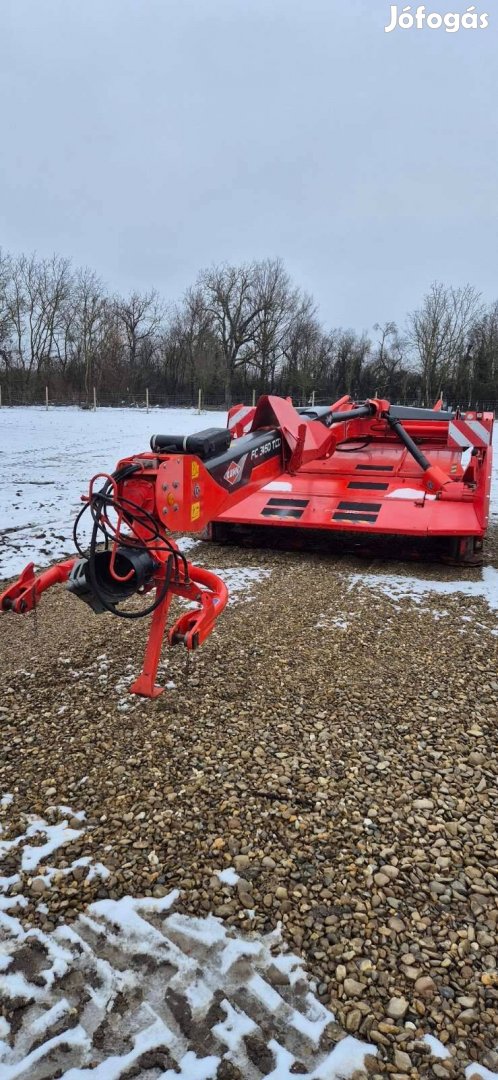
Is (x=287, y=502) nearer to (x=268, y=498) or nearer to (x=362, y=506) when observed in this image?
(x=268, y=498)

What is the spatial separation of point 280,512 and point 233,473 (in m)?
2.84

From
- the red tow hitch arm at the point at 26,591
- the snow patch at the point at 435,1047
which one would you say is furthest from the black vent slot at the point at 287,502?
the snow patch at the point at 435,1047

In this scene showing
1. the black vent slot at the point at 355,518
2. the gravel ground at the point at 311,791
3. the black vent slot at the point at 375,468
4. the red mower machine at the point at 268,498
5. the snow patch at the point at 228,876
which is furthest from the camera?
the black vent slot at the point at 375,468

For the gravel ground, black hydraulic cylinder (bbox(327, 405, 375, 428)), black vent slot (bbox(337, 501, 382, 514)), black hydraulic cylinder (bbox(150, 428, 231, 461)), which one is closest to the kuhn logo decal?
black hydraulic cylinder (bbox(150, 428, 231, 461))

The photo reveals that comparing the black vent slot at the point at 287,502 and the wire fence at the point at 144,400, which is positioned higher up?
the wire fence at the point at 144,400

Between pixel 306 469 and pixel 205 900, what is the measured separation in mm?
5212

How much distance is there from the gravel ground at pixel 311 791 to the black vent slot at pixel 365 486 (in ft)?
7.71

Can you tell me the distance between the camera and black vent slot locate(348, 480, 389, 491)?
645 cm

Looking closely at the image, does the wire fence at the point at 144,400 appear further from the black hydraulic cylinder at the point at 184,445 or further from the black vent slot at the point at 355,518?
the black hydraulic cylinder at the point at 184,445

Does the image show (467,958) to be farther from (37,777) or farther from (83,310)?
(83,310)

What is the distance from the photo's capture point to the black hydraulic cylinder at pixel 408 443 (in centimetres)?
601

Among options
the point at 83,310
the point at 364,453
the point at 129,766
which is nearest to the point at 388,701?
the point at 129,766

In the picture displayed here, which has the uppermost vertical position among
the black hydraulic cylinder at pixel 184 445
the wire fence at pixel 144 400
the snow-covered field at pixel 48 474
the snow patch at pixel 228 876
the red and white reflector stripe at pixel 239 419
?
the wire fence at pixel 144 400

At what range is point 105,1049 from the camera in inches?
62.9
